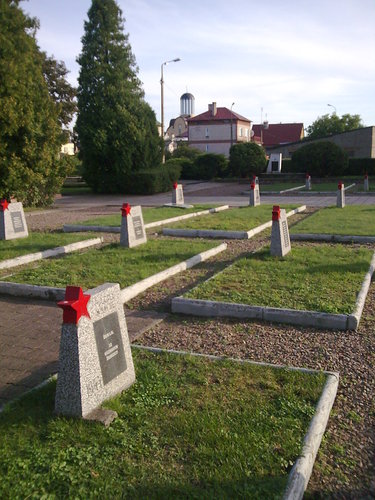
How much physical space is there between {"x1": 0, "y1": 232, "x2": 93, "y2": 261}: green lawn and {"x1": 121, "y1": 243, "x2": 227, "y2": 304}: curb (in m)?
3.13

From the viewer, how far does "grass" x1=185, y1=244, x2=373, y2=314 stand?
5902 millimetres

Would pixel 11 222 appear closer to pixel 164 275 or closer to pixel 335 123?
pixel 164 275

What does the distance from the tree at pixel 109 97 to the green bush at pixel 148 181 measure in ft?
1.81

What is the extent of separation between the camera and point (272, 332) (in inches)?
207

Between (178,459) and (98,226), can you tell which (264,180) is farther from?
(178,459)

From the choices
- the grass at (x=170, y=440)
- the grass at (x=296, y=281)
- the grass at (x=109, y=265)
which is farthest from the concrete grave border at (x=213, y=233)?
the grass at (x=170, y=440)

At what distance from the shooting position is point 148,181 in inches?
1033

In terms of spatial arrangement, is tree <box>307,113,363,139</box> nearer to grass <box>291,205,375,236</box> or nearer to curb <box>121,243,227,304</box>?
grass <box>291,205,375,236</box>

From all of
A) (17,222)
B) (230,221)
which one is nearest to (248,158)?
(230,221)

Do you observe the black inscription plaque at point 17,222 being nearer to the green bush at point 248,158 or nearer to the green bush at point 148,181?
the green bush at point 148,181

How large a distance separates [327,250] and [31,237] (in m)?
6.71

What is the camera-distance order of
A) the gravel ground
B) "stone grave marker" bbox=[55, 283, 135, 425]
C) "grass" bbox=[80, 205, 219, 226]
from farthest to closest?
"grass" bbox=[80, 205, 219, 226]
"stone grave marker" bbox=[55, 283, 135, 425]
the gravel ground

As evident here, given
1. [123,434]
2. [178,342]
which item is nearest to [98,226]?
[178,342]

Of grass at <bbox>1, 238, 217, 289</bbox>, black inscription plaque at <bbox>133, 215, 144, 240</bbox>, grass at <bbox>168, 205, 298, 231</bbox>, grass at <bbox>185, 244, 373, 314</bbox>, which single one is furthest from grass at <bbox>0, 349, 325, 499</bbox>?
grass at <bbox>168, 205, 298, 231</bbox>
